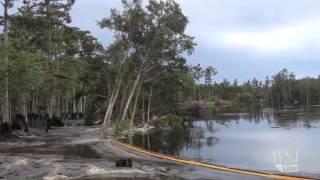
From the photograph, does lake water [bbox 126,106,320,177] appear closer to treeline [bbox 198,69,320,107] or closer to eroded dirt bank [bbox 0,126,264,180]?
eroded dirt bank [bbox 0,126,264,180]

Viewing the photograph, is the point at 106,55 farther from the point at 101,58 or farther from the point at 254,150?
the point at 254,150

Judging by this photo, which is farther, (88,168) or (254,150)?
(254,150)

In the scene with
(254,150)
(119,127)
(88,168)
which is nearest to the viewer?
(88,168)

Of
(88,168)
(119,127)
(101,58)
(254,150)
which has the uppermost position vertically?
(101,58)

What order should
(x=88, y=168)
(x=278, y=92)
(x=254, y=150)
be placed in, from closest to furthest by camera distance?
1. (x=88, y=168)
2. (x=254, y=150)
3. (x=278, y=92)

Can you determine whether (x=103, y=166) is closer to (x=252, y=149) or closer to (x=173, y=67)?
(x=252, y=149)

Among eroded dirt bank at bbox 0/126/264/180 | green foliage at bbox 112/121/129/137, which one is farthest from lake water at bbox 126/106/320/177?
eroded dirt bank at bbox 0/126/264/180

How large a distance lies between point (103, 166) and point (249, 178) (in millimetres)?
4865

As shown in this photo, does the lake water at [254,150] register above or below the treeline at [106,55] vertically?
below

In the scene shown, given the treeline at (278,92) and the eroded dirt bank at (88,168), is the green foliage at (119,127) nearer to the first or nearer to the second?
the eroded dirt bank at (88,168)

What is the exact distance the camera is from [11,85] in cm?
3472

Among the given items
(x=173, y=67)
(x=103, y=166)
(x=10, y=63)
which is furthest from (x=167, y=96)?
(x=103, y=166)

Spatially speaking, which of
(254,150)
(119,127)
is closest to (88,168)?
(254,150)

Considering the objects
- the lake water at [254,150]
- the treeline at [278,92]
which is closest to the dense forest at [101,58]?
the lake water at [254,150]
